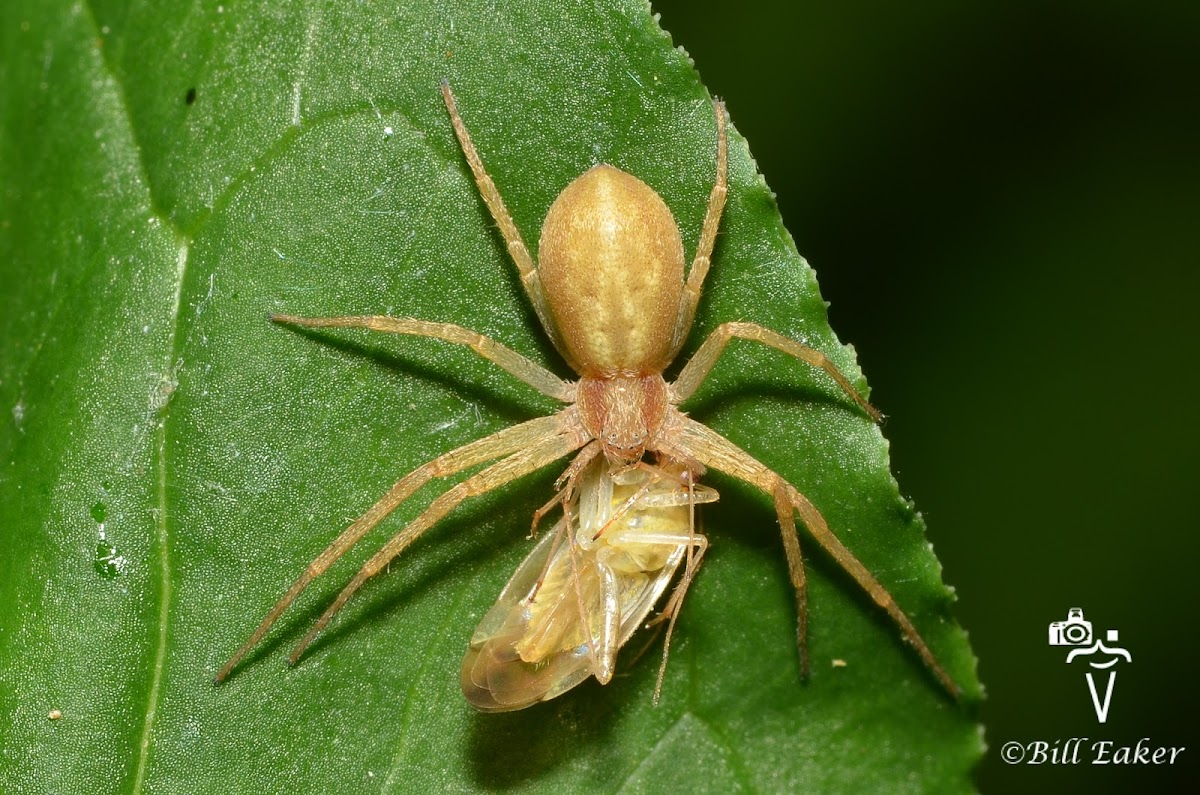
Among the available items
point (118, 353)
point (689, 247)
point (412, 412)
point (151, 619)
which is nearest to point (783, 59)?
point (689, 247)

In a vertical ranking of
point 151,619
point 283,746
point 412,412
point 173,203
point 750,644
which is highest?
point 173,203

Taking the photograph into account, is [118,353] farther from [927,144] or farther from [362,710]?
[927,144]

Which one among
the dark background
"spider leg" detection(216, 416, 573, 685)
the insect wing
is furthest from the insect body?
the dark background

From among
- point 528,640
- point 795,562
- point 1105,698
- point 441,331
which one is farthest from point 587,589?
point 1105,698

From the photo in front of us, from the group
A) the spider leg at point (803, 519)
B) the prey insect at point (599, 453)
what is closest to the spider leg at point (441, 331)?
the prey insect at point (599, 453)

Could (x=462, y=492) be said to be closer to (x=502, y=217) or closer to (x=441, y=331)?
(x=441, y=331)

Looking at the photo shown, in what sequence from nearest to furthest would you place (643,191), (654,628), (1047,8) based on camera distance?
(643,191) → (654,628) → (1047,8)
